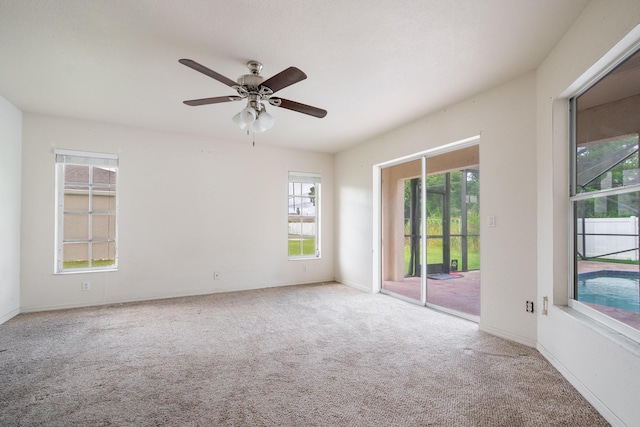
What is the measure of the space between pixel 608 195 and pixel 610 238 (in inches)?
11.8

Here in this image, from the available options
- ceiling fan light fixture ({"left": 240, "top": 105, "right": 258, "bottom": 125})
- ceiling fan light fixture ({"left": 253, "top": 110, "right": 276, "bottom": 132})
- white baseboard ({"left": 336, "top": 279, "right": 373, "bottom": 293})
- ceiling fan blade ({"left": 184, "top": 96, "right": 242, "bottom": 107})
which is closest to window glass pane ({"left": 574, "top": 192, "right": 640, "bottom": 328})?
ceiling fan light fixture ({"left": 253, "top": 110, "right": 276, "bottom": 132})

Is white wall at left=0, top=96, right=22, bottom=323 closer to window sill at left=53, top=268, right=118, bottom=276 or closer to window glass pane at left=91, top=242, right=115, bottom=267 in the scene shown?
window sill at left=53, top=268, right=118, bottom=276

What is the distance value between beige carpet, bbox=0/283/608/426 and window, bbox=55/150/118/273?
2.74 feet

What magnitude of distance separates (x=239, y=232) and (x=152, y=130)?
2088 mm

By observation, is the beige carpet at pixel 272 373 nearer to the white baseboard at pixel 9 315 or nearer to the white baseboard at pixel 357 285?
the white baseboard at pixel 9 315

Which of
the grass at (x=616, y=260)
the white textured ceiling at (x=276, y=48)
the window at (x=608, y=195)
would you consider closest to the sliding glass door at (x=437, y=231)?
the white textured ceiling at (x=276, y=48)

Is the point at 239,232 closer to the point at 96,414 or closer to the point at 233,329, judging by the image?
the point at 233,329

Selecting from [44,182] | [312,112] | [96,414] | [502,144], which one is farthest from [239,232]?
[502,144]

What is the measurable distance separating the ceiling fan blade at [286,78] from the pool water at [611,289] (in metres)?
2.49

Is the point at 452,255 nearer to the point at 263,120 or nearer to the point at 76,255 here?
the point at 263,120

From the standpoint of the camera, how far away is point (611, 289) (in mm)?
2139

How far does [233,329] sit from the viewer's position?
350 cm

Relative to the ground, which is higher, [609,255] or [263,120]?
[263,120]

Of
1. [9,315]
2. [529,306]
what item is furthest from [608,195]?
[9,315]
